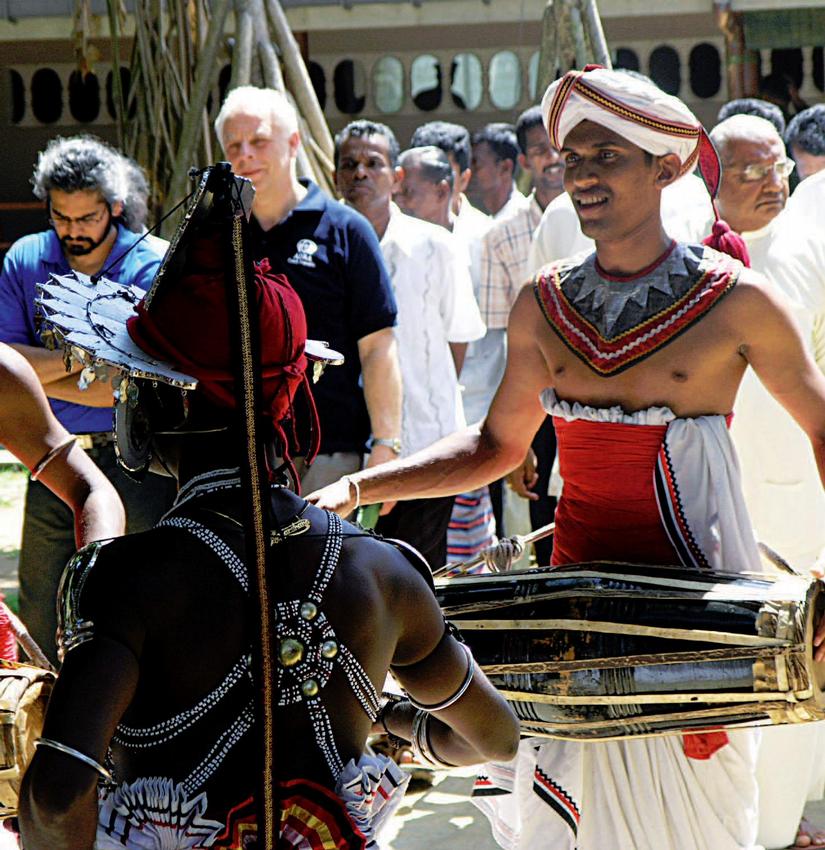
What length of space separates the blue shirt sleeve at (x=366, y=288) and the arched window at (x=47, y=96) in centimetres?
1589

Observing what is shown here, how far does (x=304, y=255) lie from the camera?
5434 millimetres

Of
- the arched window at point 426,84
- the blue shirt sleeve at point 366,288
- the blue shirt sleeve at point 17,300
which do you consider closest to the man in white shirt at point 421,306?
the blue shirt sleeve at point 366,288

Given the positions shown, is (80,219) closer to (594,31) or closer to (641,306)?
(641,306)

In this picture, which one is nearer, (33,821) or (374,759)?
(33,821)

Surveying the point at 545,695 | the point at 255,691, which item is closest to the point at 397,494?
the point at 545,695

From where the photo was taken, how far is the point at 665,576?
355cm

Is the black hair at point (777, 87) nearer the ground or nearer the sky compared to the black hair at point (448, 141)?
nearer the sky

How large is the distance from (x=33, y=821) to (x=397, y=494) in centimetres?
189

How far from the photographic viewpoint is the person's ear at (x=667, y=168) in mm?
3775

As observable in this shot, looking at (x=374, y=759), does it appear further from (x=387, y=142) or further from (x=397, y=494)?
(x=387, y=142)

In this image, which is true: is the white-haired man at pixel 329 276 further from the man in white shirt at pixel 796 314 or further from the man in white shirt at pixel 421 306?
the man in white shirt at pixel 796 314

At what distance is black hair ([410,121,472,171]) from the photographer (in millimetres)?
9258

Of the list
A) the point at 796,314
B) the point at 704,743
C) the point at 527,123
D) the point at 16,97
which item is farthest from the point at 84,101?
the point at 704,743

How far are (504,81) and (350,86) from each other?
78.7 inches
